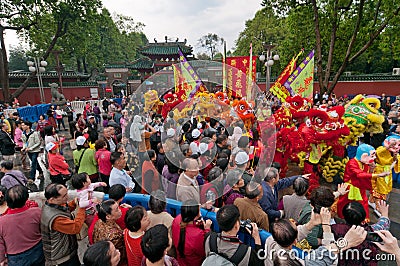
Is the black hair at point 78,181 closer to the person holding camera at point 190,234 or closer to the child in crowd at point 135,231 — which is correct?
the child in crowd at point 135,231

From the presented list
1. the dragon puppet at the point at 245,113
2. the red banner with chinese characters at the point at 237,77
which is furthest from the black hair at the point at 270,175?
the red banner with chinese characters at the point at 237,77

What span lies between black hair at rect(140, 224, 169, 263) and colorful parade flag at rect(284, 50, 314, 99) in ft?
30.3

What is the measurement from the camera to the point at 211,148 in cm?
460

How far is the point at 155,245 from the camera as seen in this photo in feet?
5.17

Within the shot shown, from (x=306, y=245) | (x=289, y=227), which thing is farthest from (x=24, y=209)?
(x=306, y=245)

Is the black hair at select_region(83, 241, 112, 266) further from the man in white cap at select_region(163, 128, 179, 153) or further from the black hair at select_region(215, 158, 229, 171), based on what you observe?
the man in white cap at select_region(163, 128, 179, 153)

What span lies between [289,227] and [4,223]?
229 cm

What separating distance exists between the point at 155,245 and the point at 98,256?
35 centimetres

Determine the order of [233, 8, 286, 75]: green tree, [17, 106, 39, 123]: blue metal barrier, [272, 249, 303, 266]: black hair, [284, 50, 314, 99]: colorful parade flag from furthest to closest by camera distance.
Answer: [233, 8, 286, 75]: green tree
[17, 106, 39, 123]: blue metal barrier
[284, 50, 314, 99]: colorful parade flag
[272, 249, 303, 266]: black hair

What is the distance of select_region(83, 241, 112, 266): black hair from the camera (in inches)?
60.0

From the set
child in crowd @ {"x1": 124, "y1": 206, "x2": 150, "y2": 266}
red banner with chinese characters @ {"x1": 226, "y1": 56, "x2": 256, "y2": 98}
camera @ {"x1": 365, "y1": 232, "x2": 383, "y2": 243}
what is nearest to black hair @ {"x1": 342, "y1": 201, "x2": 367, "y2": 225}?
camera @ {"x1": 365, "y1": 232, "x2": 383, "y2": 243}

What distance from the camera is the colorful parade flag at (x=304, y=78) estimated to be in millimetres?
9570

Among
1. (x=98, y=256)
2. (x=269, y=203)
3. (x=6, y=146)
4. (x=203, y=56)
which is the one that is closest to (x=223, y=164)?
(x=269, y=203)

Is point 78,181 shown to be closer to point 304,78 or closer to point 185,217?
point 185,217
